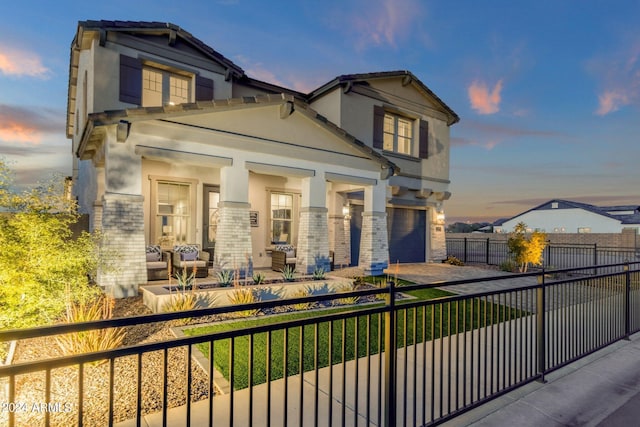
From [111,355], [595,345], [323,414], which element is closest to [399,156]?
[595,345]

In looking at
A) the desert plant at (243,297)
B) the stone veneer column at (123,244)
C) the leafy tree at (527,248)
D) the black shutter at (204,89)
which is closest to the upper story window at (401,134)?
the leafy tree at (527,248)

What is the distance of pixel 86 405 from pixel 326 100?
45.8ft

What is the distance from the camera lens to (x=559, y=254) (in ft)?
74.5

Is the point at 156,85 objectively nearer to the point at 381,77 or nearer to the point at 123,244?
the point at 123,244

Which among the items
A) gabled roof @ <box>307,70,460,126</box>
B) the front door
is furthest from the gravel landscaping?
gabled roof @ <box>307,70,460,126</box>

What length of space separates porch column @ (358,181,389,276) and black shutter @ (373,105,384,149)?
2.81 metres

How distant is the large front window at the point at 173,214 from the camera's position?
11055mm

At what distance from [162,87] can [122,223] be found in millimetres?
5990

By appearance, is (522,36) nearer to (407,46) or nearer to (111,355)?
(407,46)

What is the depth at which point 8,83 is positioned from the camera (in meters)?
13.6

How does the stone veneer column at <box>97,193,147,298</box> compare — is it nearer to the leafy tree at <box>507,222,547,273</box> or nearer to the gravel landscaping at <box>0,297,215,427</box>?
the gravel landscaping at <box>0,297,215,427</box>

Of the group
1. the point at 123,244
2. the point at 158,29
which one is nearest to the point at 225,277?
the point at 123,244

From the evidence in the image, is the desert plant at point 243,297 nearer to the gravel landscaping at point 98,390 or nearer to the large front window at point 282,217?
the gravel landscaping at point 98,390

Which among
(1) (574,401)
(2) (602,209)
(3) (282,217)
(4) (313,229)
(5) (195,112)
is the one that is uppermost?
(5) (195,112)
